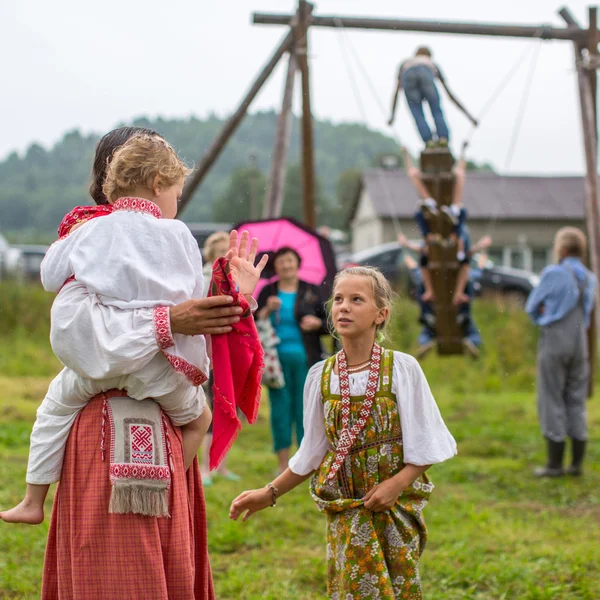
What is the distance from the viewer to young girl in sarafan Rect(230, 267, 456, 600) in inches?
111

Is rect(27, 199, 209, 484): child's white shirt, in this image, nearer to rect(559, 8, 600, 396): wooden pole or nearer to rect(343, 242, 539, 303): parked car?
rect(559, 8, 600, 396): wooden pole

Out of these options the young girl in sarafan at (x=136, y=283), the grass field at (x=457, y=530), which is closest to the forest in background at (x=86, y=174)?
the grass field at (x=457, y=530)

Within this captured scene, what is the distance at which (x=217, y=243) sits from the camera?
6.10 metres

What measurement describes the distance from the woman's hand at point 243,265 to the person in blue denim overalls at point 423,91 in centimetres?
454

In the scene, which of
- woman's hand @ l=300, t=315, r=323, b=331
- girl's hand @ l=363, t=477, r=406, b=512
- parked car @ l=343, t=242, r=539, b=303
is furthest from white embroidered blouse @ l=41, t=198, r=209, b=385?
parked car @ l=343, t=242, r=539, b=303

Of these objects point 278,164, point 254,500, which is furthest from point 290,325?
point 254,500

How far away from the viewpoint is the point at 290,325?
6723 millimetres

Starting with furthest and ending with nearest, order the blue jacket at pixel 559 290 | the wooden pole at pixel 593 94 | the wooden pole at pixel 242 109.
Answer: the wooden pole at pixel 593 94 < the wooden pole at pixel 242 109 < the blue jacket at pixel 559 290

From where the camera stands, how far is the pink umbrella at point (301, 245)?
6633 millimetres

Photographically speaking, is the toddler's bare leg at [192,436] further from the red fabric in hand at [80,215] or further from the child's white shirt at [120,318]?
the red fabric in hand at [80,215]

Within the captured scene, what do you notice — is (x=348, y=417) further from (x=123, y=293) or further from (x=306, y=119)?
(x=306, y=119)

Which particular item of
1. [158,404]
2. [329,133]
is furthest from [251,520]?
[329,133]

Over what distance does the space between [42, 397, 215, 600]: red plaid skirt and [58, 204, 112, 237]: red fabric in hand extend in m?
0.53

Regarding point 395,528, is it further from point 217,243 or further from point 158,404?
point 217,243
